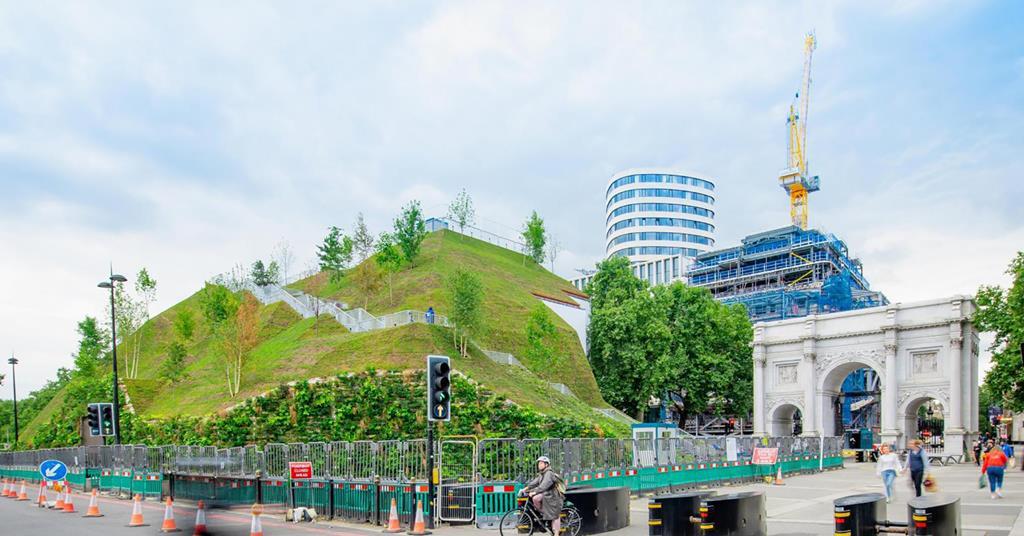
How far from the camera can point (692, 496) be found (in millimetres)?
15031

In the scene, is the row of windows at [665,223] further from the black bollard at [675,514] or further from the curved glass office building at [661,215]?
the black bollard at [675,514]

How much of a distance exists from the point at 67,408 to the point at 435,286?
30719 millimetres

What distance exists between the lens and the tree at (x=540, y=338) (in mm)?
54156

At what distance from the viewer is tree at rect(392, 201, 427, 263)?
7600 cm

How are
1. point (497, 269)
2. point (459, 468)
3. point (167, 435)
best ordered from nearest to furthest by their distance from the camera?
point (459, 468) < point (167, 435) < point (497, 269)

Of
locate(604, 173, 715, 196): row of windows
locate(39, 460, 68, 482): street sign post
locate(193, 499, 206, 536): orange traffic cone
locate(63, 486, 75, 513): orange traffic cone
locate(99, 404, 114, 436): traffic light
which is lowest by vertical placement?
locate(63, 486, 75, 513): orange traffic cone

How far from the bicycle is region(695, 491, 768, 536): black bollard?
2404mm

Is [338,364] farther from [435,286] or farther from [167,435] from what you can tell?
[435,286]

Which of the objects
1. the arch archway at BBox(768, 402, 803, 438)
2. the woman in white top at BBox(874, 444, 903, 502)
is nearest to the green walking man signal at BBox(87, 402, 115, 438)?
the woman in white top at BBox(874, 444, 903, 502)

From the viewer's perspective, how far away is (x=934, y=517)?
11.8m

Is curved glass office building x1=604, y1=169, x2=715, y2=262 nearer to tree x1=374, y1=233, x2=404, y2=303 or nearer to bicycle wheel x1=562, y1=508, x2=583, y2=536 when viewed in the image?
tree x1=374, y1=233, x2=404, y2=303

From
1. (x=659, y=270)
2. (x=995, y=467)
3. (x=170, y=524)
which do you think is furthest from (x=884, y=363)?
(x=659, y=270)

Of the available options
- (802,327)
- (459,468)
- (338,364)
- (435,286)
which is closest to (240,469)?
(459,468)

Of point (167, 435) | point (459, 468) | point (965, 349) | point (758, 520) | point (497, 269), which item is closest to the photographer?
point (758, 520)
